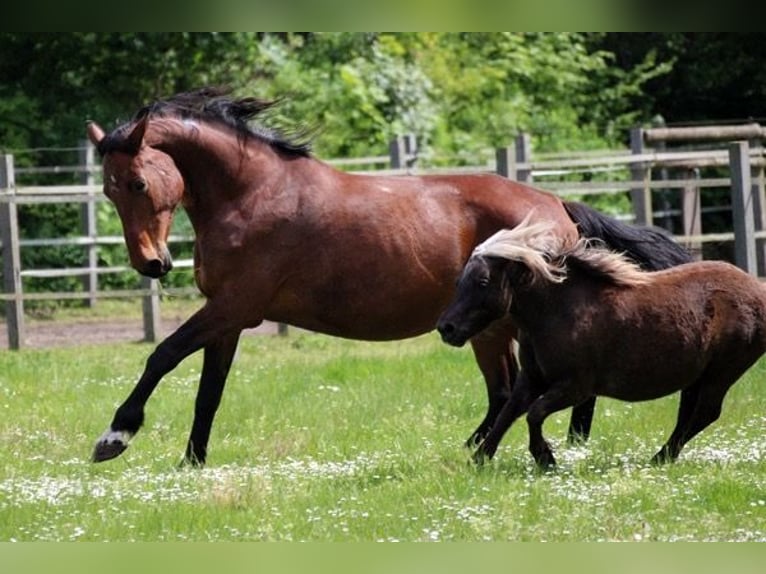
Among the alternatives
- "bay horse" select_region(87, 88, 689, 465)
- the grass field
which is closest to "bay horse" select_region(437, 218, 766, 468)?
the grass field

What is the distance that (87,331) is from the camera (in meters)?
16.6

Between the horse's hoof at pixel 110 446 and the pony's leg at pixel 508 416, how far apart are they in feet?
5.75

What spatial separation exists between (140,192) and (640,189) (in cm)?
865

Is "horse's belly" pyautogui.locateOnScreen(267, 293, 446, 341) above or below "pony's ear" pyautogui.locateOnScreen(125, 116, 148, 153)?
below

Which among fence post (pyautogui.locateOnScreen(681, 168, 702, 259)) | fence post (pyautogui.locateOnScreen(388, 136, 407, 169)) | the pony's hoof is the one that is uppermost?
fence post (pyautogui.locateOnScreen(388, 136, 407, 169))

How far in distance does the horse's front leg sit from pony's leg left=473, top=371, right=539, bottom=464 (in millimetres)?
1579

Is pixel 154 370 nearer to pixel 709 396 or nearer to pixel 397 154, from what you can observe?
pixel 709 396

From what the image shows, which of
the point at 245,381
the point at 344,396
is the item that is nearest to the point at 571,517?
the point at 344,396

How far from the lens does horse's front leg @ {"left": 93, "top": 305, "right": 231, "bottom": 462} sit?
650cm

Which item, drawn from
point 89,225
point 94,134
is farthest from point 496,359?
point 89,225

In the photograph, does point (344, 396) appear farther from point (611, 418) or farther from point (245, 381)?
point (611, 418)

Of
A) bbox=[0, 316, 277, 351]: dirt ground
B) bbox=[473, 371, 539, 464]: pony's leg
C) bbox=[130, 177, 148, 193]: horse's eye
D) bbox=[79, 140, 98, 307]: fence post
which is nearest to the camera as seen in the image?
bbox=[473, 371, 539, 464]: pony's leg

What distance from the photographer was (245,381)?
10.0 m

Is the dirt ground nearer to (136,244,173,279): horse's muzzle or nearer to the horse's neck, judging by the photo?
(136,244,173,279): horse's muzzle
